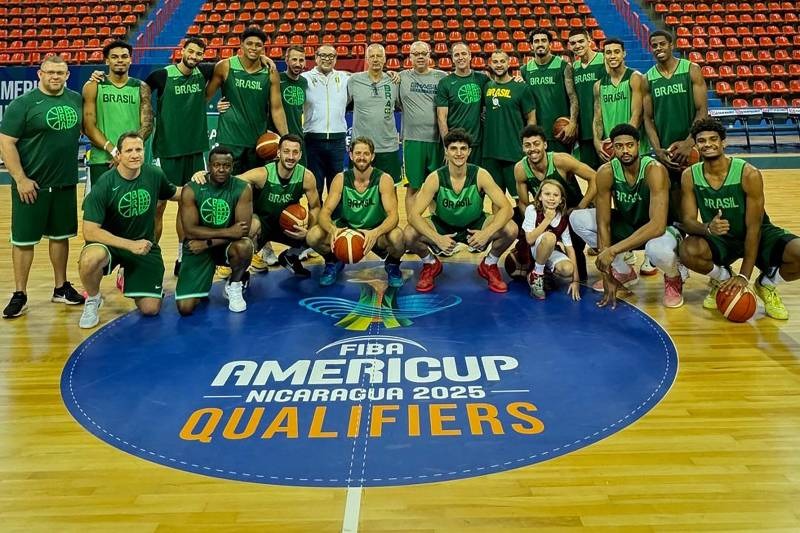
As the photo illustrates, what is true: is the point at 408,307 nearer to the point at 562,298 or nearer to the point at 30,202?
the point at 562,298

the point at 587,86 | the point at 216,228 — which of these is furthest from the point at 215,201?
the point at 587,86

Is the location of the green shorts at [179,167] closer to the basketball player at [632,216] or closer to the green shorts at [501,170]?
the green shorts at [501,170]

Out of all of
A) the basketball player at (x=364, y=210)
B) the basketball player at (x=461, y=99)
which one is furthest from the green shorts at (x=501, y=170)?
the basketball player at (x=364, y=210)

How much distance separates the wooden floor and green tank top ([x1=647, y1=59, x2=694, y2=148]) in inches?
85.5

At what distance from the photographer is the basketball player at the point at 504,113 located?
5473 mm

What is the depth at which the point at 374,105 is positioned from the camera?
18.7 feet

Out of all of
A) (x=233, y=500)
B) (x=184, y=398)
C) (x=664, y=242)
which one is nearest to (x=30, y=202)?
(x=184, y=398)

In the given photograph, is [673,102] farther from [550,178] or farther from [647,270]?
[647,270]

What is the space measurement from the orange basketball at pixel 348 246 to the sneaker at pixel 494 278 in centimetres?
88

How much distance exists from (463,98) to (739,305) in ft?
8.42

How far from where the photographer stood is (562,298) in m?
4.54

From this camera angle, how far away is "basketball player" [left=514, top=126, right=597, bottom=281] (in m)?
4.73

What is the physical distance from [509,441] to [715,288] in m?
2.32

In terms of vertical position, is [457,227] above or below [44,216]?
below
